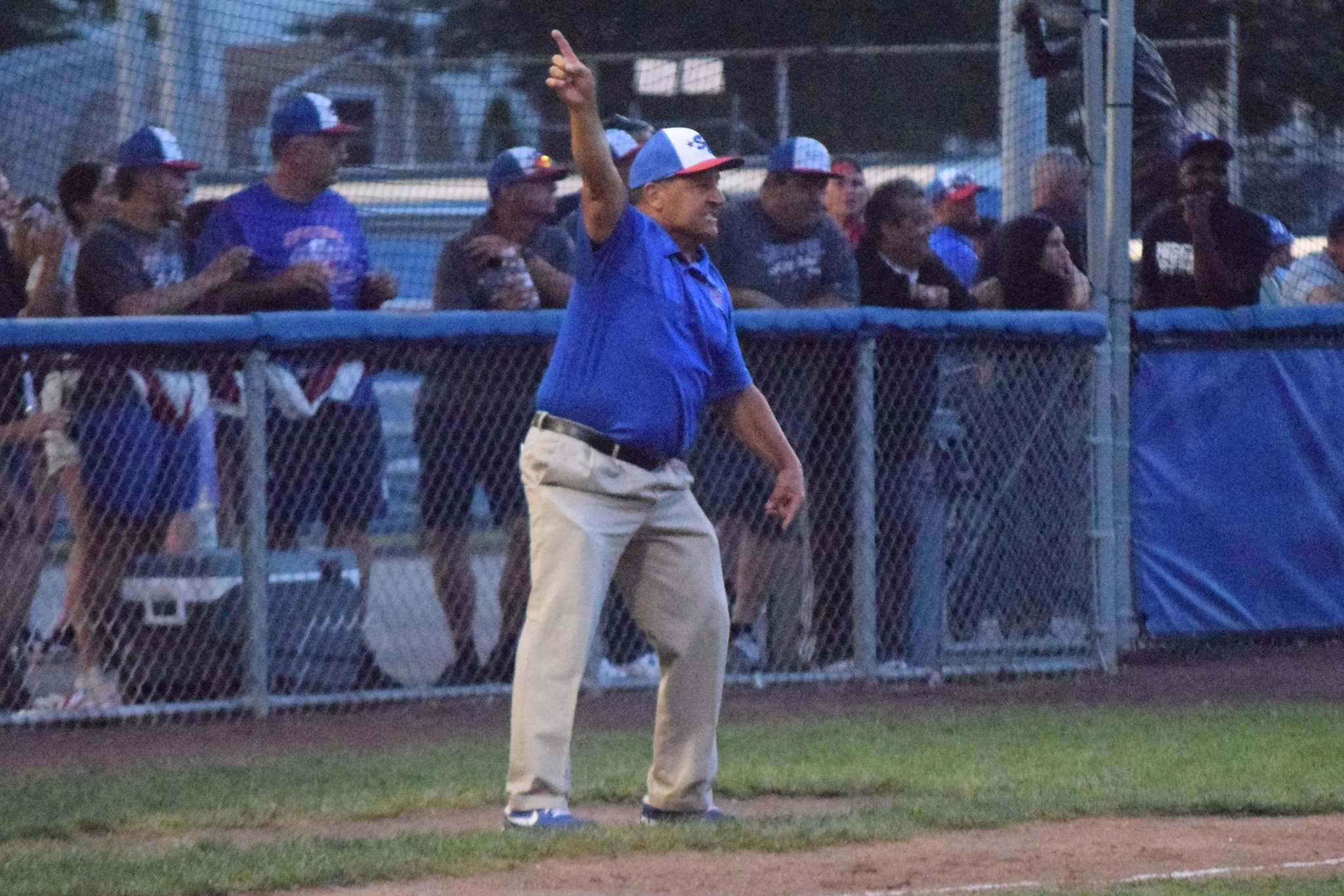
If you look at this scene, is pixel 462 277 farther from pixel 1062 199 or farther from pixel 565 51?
pixel 565 51

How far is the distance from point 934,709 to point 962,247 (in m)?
3.74

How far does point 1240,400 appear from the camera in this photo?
9.36 meters

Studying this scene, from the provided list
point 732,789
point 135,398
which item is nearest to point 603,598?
point 732,789

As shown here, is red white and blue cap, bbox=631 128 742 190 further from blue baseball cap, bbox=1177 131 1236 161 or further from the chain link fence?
blue baseball cap, bbox=1177 131 1236 161

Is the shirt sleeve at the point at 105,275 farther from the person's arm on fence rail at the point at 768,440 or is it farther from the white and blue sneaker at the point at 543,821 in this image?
the white and blue sneaker at the point at 543,821

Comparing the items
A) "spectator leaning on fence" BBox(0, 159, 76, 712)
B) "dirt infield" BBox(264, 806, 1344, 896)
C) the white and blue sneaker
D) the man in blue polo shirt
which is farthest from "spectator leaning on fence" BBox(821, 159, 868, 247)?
the white and blue sneaker

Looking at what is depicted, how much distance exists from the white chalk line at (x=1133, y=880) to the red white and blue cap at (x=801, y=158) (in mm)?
4293

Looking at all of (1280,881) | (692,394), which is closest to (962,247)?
(692,394)

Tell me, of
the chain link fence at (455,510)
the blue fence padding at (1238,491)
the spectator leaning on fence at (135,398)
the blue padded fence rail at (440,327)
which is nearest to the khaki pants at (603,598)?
the blue padded fence rail at (440,327)

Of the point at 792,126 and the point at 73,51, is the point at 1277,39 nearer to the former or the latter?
the point at 792,126

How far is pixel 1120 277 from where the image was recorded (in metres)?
9.16

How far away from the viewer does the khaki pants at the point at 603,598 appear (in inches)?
215

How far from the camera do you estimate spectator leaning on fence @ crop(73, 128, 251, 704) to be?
772cm

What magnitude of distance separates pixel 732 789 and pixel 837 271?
3.21m
